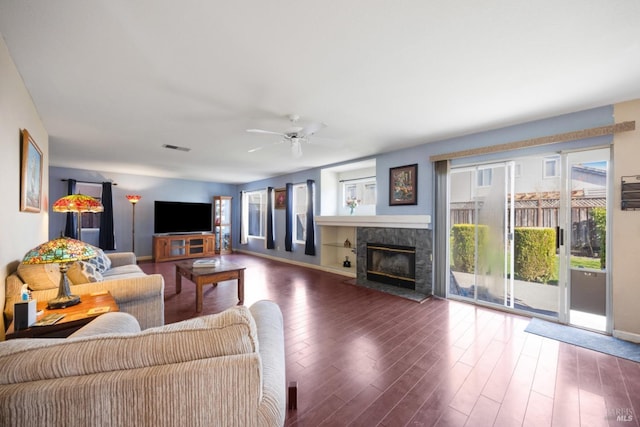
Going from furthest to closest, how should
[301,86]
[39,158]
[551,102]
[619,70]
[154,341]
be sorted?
[39,158] → [551,102] → [301,86] → [619,70] → [154,341]

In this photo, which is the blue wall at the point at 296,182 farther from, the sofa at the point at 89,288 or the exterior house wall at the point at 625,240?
the sofa at the point at 89,288

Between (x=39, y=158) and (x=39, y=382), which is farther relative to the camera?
(x=39, y=158)

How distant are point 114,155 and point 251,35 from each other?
4.72 metres

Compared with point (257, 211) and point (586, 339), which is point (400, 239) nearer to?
point (586, 339)

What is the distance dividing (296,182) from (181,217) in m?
3.59

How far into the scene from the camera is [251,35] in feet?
5.62

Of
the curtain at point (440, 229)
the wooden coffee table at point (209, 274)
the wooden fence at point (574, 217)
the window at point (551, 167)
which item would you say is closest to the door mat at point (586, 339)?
the wooden fence at point (574, 217)

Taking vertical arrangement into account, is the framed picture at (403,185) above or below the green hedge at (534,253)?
above

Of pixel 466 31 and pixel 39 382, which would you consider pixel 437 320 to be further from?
pixel 39 382

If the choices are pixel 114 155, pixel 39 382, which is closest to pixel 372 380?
pixel 39 382

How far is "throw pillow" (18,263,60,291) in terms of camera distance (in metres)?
2.00

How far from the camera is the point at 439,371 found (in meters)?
2.09

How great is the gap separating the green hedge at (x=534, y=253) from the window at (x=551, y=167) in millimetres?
662

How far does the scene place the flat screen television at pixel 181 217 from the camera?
716 cm
